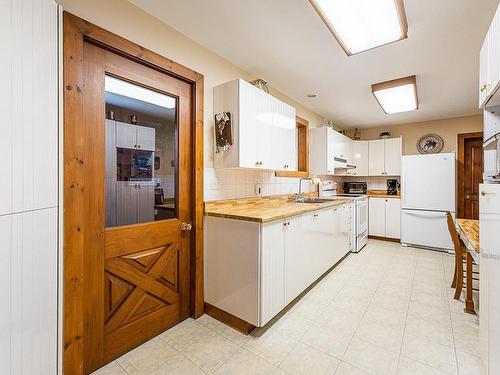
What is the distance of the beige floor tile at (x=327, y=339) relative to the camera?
5.53 feet

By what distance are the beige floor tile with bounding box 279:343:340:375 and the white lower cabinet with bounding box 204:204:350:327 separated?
296 mm

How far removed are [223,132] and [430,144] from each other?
4679 mm

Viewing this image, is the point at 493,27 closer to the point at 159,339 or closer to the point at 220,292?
the point at 220,292

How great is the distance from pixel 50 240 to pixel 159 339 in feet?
3.92

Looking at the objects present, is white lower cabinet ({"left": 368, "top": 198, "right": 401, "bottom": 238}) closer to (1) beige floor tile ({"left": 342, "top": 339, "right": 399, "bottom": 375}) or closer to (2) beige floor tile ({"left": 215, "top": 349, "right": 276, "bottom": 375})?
(1) beige floor tile ({"left": 342, "top": 339, "right": 399, "bottom": 375})

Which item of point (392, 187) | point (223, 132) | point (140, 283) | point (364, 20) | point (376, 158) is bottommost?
point (140, 283)

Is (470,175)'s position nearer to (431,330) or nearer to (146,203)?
(431,330)

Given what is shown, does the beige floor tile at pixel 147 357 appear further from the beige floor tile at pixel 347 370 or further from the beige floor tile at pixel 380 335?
the beige floor tile at pixel 380 335

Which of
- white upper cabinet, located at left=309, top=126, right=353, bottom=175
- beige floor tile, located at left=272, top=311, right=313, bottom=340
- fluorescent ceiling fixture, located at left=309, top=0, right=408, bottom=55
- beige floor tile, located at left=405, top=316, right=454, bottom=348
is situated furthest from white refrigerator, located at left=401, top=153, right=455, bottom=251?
beige floor tile, located at left=272, top=311, right=313, bottom=340

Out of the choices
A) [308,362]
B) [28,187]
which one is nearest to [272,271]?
[308,362]

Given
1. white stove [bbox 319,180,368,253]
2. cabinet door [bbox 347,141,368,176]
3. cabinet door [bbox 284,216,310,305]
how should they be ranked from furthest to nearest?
cabinet door [bbox 347,141,368,176]
white stove [bbox 319,180,368,253]
cabinet door [bbox 284,216,310,305]

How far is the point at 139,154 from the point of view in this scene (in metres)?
1.80

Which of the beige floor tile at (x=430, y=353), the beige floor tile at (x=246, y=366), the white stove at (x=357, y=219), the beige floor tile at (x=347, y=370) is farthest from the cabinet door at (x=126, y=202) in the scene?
the white stove at (x=357, y=219)

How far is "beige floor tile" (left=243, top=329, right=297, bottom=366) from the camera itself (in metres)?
1.62
